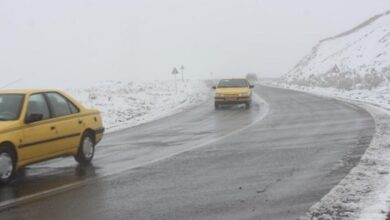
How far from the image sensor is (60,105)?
10523 millimetres

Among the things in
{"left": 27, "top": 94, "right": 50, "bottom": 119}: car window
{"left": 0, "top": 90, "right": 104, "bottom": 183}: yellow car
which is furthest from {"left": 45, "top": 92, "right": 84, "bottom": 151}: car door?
{"left": 27, "top": 94, "right": 50, "bottom": 119}: car window

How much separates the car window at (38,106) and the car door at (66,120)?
5.4 inches

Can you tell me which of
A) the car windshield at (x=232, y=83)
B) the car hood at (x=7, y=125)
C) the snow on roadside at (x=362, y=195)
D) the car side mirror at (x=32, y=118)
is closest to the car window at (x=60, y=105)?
the car side mirror at (x=32, y=118)

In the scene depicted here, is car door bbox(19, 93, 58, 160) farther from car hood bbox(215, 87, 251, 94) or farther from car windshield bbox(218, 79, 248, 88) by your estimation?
car windshield bbox(218, 79, 248, 88)

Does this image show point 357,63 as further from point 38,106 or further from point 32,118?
point 32,118

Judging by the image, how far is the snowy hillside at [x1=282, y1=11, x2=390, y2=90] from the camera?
156 feet

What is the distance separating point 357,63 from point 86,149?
4941 cm

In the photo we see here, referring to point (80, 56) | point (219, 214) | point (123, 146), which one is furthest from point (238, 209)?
point (80, 56)

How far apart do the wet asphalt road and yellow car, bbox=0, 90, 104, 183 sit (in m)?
0.34

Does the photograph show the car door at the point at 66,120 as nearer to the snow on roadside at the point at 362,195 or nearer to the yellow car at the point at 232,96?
the snow on roadside at the point at 362,195

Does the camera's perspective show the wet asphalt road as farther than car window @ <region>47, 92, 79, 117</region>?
No

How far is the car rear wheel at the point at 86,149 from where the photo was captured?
10914mm

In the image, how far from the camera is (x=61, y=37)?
13275cm

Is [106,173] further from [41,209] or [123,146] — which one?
[123,146]
